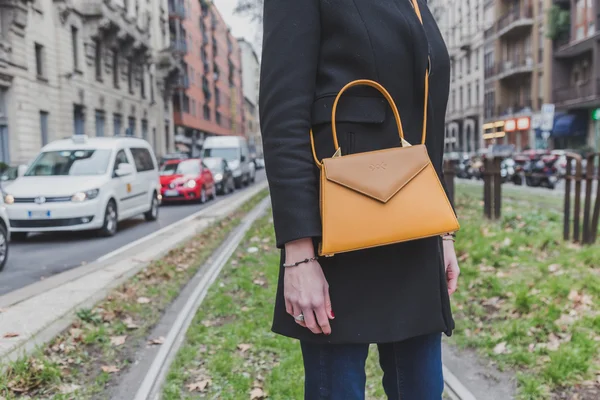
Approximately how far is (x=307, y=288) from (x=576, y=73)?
137 feet

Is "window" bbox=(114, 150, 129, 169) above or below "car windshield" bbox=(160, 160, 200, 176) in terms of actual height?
above

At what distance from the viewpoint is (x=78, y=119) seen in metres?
29.0

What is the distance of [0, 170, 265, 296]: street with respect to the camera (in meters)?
6.95

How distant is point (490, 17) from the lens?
50.2m

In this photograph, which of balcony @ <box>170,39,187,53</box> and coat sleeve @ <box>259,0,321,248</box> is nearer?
coat sleeve @ <box>259,0,321,248</box>

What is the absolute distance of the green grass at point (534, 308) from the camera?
327 centimetres

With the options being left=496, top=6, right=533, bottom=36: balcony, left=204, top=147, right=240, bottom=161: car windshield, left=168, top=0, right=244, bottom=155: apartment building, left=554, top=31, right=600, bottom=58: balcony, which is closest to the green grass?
left=204, top=147, right=240, bottom=161: car windshield

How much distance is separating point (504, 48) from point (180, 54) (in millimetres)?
26608

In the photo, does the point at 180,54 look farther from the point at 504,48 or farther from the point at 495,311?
the point at 495,311

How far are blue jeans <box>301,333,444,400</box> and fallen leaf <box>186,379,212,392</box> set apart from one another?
1.83 metres

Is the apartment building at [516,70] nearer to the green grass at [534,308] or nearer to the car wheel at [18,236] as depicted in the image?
the car wheel at [18,236]

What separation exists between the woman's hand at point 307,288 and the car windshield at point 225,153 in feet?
87.5

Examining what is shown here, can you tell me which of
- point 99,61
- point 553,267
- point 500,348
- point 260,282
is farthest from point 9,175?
point 99,61

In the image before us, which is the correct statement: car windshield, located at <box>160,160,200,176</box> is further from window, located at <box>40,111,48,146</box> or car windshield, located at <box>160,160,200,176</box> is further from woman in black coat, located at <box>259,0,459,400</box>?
woman in black coat, located at <box>259,0,459,400</box>
